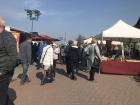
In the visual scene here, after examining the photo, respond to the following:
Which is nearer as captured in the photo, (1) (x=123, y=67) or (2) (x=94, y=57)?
(2) (x=94, y=57)

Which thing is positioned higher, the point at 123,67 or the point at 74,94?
the point at 123,67

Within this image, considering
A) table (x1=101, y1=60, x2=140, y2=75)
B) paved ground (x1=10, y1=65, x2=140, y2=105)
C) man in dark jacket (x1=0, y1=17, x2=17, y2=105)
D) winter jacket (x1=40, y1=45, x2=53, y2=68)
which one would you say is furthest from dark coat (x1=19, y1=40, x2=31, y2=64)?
table (x1=101, y1=60, x2=140, y2=75)

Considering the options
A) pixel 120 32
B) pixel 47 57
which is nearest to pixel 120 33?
pixel 120 32

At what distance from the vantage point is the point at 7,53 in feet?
19.9

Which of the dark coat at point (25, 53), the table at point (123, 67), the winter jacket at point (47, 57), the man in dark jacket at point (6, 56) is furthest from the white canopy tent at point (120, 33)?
the man in dark jacket at point (6, 56)

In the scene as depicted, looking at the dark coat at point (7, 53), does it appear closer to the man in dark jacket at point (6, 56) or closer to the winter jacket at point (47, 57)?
the man in dark jacket at point (6, 56)

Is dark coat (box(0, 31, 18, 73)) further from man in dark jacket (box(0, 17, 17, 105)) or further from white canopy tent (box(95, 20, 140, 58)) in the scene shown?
white canopy tent (box(95, 20, 140, 58))

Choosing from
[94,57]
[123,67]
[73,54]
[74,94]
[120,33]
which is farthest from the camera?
[120,33]

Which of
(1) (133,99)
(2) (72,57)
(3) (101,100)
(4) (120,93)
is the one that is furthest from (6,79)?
(2) (72,57)

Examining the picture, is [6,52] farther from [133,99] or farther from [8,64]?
[133,99]

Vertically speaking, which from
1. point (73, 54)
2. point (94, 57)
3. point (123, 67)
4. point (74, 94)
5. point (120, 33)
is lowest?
point (74, 94)

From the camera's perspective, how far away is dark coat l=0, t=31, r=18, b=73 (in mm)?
5992

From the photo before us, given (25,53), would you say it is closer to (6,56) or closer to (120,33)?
(6,56)

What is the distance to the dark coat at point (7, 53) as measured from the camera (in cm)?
→ 599
